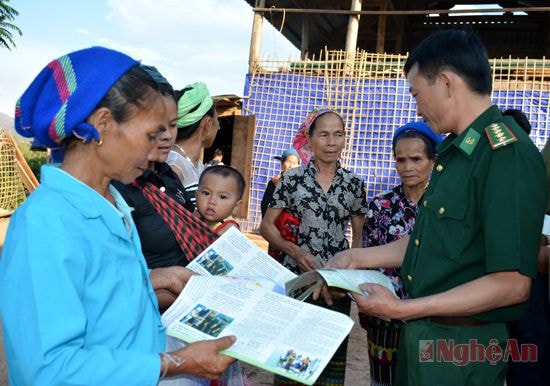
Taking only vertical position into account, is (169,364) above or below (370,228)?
below

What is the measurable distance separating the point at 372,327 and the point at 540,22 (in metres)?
14.9

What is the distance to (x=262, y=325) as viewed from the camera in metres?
1.47

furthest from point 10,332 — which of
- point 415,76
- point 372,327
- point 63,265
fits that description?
point 372,327

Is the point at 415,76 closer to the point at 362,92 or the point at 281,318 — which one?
the point at 281,318

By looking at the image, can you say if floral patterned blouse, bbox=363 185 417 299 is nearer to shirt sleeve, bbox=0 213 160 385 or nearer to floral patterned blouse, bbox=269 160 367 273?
floral patterned blouse, bbox=269 160 367 273

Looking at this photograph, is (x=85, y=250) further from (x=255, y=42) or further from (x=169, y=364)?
(x=255, y=42)

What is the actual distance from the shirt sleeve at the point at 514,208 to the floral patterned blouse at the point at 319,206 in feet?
5.73

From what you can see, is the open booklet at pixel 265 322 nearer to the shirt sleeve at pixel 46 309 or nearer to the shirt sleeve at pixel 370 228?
the shirt sleeve at pixel 46 309

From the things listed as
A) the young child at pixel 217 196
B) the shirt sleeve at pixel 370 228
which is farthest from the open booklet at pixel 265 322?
the shirt sleeve at pixel 370 228

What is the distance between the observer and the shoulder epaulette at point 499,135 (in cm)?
162

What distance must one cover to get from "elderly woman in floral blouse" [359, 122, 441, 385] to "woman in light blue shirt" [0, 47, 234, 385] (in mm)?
1829

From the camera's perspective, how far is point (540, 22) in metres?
14.8

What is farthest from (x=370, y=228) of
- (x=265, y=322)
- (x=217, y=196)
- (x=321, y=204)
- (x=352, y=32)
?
(x=352, y=32)

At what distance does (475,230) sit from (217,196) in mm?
1638
